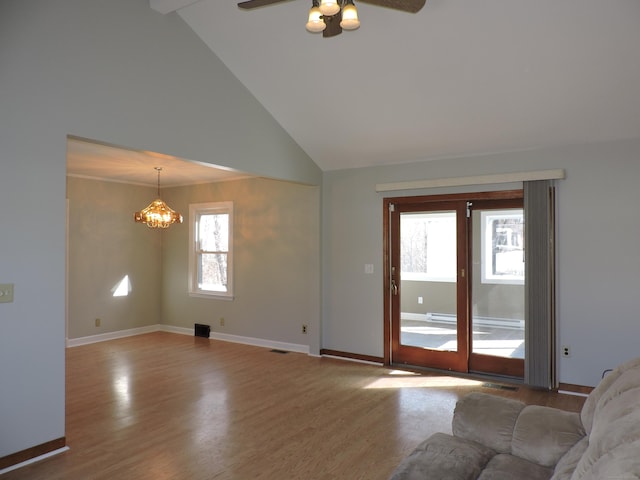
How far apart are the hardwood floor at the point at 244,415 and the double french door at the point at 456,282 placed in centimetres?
35

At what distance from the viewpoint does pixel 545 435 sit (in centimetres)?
206

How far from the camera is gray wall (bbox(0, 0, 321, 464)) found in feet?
9.46

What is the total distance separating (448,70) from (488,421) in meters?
2.91

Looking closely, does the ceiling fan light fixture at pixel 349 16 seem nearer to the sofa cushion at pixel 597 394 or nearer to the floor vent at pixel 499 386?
the sofa cushion at pixel 597 394

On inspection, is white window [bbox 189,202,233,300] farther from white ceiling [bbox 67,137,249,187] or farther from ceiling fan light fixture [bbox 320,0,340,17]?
ceiling fan light fixture [bbox 320,0,340,17]

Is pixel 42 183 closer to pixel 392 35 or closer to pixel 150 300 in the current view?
pixel 392 35

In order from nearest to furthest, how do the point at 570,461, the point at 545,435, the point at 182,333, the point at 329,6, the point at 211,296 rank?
the point at 570,461 < the point at 545,435 < the point at 329,6 < the point at 211,296 < the point at 182,333

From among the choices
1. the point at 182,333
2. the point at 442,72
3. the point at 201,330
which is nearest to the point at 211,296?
the point at 201,330

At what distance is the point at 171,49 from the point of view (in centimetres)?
387

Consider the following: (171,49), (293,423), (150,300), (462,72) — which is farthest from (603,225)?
(150,300)

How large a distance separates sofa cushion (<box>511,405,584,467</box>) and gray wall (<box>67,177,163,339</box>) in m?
6.30

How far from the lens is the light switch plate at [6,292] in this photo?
286 centimetres

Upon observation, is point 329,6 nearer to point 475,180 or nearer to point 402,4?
point 402,4

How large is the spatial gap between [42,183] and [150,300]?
16.4 feet
